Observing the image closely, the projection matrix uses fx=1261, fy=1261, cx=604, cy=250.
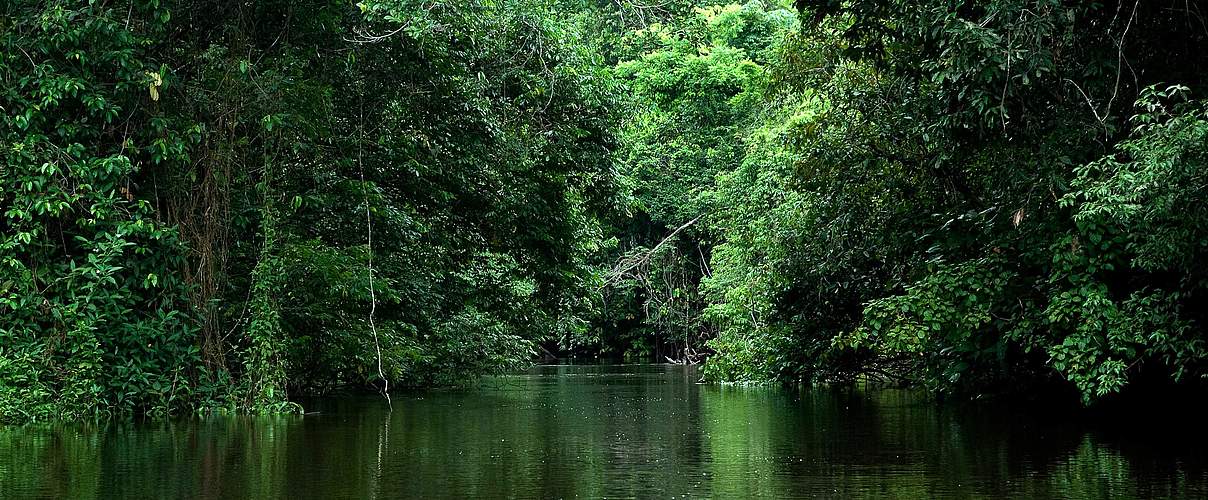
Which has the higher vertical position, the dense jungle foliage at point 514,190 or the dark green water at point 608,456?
the dense jungle foliage at point 514,190

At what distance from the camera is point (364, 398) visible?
21703 millimetres

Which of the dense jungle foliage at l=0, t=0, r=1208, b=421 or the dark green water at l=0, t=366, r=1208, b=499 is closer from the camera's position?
the dark green water at l=0, t=366, r=1208, b=499

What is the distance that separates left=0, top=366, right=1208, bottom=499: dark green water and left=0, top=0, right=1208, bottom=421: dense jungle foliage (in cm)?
129

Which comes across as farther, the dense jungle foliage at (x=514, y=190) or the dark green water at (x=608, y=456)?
the dense jungle foliage at (x=514, y=190)

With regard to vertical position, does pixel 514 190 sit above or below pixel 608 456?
above

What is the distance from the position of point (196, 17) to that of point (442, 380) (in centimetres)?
1261

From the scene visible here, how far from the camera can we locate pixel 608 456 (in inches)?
423

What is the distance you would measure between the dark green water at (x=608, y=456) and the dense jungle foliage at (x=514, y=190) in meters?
1.29

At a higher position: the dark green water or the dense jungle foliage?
the dense jungle foliage

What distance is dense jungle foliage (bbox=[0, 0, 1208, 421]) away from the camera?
42.8 ft

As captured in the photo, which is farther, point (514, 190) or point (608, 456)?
point (514, 190)

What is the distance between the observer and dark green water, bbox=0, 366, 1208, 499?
819cm

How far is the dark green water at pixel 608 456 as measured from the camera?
8188 mm

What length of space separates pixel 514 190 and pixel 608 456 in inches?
459
